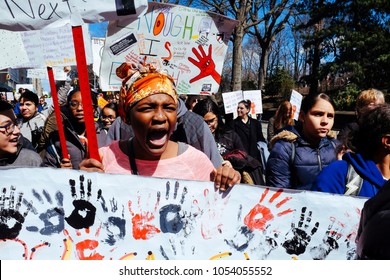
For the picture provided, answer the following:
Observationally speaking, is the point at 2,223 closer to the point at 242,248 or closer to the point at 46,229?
the point at 46,229

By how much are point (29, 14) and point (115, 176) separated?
3.10 feet

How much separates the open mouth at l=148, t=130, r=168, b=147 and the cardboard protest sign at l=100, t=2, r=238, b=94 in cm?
104

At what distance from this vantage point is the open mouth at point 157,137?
6.84ft

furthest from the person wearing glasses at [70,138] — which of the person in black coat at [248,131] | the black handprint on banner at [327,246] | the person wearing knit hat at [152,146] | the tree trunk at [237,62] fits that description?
the tree trunk at [237,62]

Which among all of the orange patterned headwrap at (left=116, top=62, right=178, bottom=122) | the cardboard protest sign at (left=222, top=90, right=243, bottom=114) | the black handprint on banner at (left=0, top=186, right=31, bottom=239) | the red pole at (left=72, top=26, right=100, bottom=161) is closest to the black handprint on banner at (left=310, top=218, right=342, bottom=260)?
the orange patterned headwrap at (left=116, top=62, right=178, bottom=122)

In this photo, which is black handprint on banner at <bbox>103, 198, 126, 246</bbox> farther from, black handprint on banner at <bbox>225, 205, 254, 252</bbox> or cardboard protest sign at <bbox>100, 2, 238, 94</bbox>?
cardboard protest sign at <bbox>100, 2, 238, 94</bbox>

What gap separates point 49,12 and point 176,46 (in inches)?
41.6

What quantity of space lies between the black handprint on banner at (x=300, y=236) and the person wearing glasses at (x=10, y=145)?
138cm

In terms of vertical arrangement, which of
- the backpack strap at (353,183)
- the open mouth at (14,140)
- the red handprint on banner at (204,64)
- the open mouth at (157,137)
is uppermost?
the red handprint on banner at (204,64)

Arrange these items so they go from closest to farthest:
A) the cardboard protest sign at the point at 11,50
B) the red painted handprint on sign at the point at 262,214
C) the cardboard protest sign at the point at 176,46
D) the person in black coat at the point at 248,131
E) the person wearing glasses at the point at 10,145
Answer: the red painted handprint on sign at the point at 262,214, the person wearing glasses at the point at 10,145, the cardboard protest sign at the point at 11,50, the cardboard protest sign at the point at 176,46, the person in black coat at the point at 248,131

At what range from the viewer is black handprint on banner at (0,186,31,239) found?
1879mm

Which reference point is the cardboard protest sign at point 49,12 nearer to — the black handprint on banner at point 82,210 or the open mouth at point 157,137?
the open mouth at point 157,137

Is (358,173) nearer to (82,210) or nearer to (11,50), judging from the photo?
(82,210)

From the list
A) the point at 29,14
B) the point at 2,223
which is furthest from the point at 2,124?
the point at 2,223
